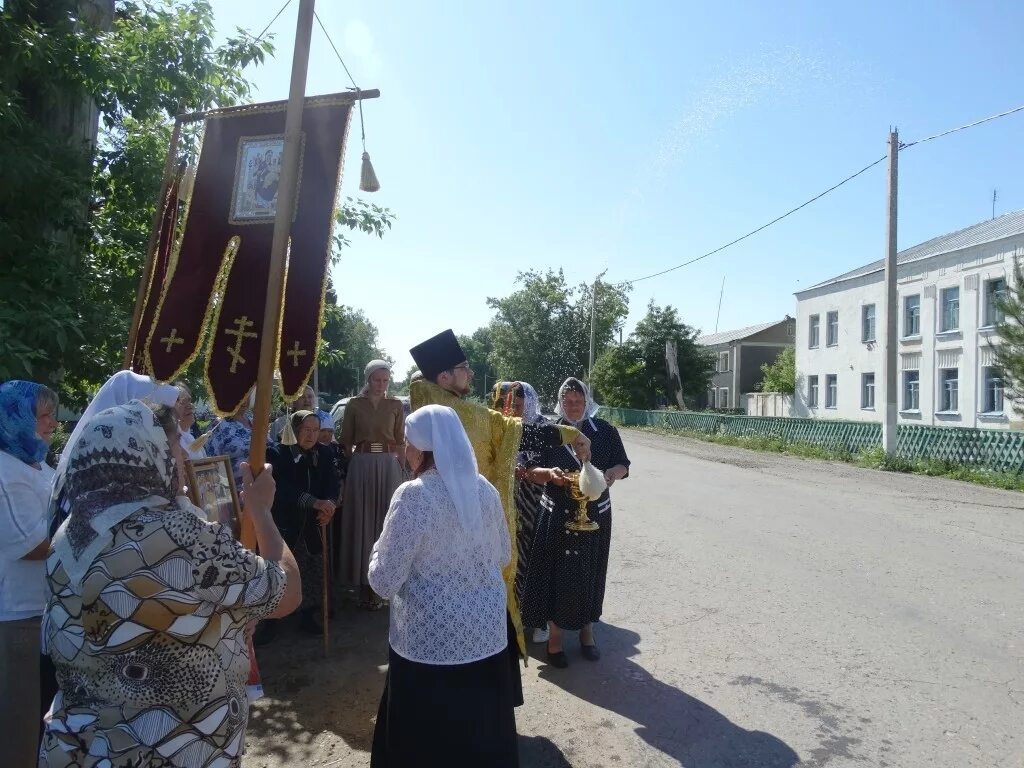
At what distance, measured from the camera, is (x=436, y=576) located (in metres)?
2.62

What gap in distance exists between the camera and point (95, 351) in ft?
17.8

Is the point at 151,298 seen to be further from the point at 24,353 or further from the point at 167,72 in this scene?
the point at 167,72

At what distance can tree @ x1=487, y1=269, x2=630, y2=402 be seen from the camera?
51312mm

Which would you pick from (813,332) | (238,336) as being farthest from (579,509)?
(813,332)

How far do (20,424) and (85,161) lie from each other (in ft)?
12.3

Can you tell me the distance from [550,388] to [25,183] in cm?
4630

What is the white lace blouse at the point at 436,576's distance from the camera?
2.56 metres

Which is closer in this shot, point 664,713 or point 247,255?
point 247,255

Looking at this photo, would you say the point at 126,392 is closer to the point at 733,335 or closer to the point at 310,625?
the point at 310,625

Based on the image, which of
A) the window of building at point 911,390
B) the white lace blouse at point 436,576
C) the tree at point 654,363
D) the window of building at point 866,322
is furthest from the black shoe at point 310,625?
the tree at point 654,363

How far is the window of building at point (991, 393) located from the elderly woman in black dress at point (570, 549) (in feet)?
79.1

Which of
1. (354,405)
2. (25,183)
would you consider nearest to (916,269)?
(354,405)

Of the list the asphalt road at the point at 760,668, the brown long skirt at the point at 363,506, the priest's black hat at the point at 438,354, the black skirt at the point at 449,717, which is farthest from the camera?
the brown long skirt at the point at 363,506

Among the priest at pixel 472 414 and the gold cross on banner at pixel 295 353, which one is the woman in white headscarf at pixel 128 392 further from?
the priest at pixel 472 414
